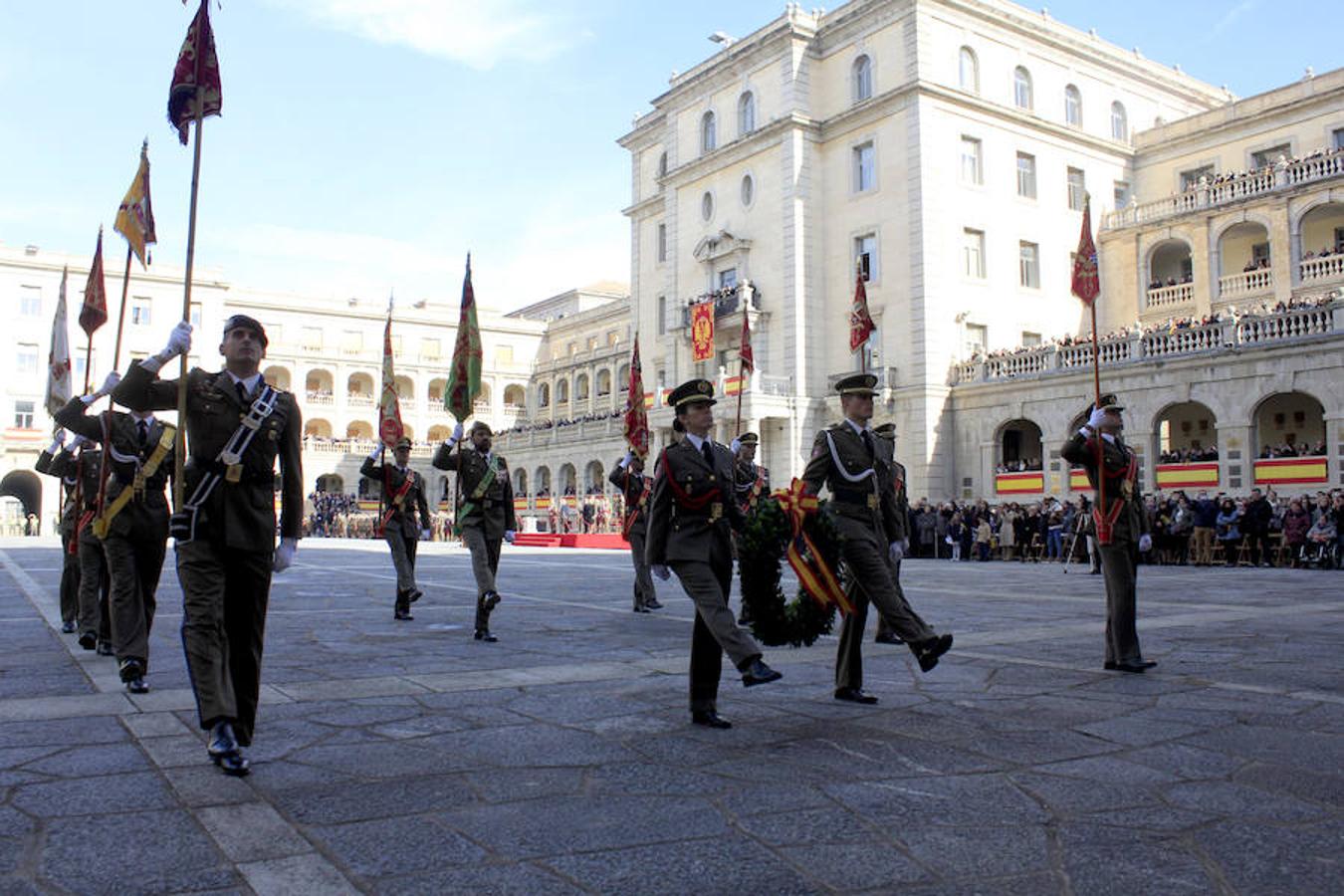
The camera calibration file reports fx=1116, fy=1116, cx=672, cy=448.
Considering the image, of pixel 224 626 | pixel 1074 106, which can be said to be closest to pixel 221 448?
pixel 224 626

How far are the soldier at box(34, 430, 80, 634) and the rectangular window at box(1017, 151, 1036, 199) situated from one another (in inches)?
1398

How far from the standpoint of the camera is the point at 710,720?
5480 mm

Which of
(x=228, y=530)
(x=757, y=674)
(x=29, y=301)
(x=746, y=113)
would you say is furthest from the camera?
(x=29, y=301)

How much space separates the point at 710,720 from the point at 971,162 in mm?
35868

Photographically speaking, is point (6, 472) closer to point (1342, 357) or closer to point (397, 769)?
point (1342, 357)

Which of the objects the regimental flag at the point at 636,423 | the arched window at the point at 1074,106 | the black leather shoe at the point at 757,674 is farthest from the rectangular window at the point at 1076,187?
the black leather shoe at the point at 757,674

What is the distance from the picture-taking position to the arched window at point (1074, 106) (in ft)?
134

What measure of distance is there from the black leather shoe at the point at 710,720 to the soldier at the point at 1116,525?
Answer: 10.2ft

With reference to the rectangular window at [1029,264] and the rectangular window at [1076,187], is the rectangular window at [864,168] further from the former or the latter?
the rectangular window at [1076,187]

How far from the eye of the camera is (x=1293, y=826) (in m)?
3.78

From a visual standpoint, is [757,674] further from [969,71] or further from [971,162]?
[969,71]

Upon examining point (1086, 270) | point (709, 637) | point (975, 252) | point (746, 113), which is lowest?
point (709, 637)

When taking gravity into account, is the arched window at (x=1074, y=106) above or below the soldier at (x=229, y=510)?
above

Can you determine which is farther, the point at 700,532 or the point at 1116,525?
the point at 1116,525
